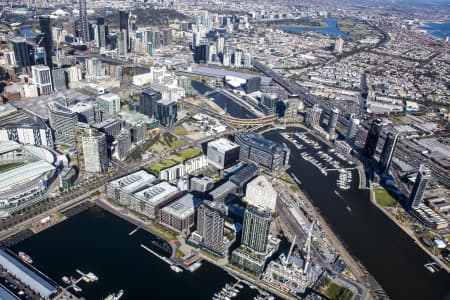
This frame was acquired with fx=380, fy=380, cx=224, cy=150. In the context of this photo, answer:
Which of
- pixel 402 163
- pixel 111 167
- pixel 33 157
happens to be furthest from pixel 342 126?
pixel 33 157

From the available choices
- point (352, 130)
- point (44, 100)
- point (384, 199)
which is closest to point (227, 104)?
point (352, 130)

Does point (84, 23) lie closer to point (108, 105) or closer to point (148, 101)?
point (108, 105)

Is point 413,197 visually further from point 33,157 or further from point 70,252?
point 33,157

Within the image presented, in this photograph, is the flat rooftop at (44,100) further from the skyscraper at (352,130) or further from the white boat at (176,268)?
the skyscraper at (352,130)

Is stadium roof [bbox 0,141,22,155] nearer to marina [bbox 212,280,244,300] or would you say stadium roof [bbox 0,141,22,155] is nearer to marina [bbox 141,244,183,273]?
marina [bbox 141,244,183,273]

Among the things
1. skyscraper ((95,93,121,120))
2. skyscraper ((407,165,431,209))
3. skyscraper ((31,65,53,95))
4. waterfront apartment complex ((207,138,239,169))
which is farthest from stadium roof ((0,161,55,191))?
skyscraper ((407,165,431,209))

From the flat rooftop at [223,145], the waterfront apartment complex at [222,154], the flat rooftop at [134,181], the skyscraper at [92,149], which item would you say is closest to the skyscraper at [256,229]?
the flat rooftop at [134,181]
